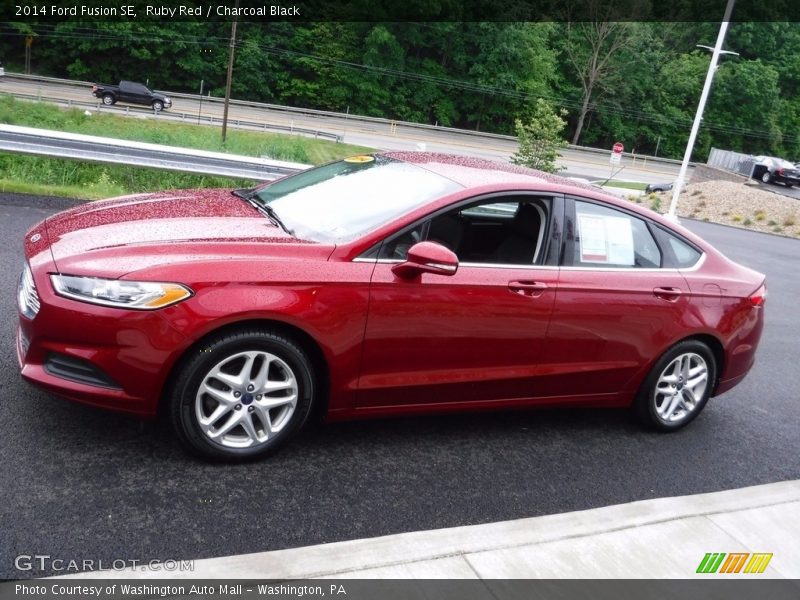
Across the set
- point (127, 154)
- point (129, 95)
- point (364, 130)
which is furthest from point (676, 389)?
point (364, 130)

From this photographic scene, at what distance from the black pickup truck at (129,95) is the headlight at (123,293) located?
4760 centimetres

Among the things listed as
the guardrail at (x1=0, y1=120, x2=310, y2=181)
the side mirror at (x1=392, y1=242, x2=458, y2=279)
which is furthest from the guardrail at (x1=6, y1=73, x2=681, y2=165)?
the side mirror at (x1=392, y1=242, x2=458, y2=279)

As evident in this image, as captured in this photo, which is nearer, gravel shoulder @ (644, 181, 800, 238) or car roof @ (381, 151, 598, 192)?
car roof @ (381, 151, 598, 192)

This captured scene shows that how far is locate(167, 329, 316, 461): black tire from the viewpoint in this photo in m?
3.59

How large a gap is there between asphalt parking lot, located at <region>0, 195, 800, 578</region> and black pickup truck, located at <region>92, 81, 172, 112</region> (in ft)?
150

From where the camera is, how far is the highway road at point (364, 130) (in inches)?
1890

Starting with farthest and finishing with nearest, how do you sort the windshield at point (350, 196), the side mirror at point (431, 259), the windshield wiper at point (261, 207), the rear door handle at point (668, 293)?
1. the rear door handle at point (668, 293)
2. the windshield wiper at point (261, 207)
3. the windshield at point (350, 196)
4. the side mirror at point (431, 259)

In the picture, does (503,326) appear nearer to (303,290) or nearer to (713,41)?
(303,290)

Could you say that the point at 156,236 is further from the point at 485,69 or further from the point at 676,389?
the point at 485,69

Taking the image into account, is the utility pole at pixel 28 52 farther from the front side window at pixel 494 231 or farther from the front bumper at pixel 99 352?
the front bumper at pixel 99 352

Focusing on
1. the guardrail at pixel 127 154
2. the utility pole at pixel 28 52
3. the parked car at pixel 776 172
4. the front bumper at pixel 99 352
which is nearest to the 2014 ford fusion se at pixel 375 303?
the front bumper at pixel 99 352

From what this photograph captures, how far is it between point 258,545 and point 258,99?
60.1 meters
